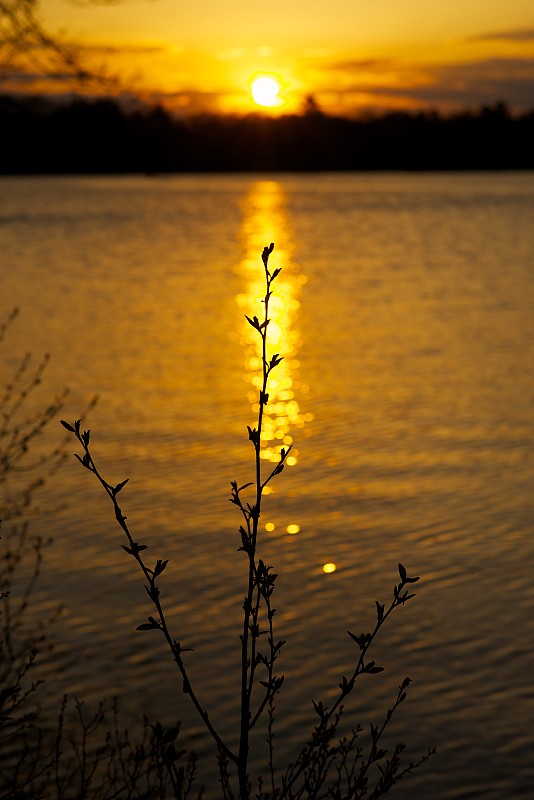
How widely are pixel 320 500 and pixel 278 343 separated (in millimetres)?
14009

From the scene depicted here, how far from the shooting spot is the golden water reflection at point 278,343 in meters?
17.8

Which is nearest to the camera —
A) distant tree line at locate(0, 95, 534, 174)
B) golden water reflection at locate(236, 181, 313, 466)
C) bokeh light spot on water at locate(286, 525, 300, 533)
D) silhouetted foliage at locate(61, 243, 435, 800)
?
silhouetted foliage at locate(61, 243, 435, 800)

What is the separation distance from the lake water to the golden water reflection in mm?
119

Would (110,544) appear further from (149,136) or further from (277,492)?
(149,136)

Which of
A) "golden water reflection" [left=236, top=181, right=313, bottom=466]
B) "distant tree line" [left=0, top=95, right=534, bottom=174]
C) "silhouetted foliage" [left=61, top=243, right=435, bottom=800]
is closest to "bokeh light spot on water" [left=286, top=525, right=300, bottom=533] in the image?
"silhouetted foliage" [left=61, top=243, right=435, bottom=800]

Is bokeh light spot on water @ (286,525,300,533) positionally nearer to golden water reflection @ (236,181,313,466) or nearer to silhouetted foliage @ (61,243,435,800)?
silhouetted foliage @ (61,243,435,800)

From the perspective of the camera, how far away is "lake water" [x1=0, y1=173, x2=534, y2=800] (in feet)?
30.0

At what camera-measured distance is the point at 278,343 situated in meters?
27.9

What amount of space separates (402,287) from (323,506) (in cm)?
2811

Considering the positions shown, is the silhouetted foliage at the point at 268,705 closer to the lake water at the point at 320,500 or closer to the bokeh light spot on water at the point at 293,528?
the lake water at the point at 320,500

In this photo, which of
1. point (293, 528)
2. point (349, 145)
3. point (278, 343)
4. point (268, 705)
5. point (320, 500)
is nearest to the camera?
point (268, 705)

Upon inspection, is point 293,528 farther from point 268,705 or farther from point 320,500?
point 268,705

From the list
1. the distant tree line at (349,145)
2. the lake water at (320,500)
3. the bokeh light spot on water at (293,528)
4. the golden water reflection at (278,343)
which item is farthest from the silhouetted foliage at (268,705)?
the distant tree line at (349,145)

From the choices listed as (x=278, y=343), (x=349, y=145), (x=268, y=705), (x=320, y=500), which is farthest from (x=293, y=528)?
(x=349, y=145)
